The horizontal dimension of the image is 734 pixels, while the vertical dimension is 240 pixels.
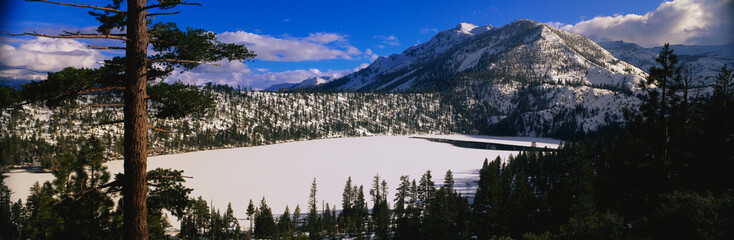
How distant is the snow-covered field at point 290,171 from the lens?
102 meters

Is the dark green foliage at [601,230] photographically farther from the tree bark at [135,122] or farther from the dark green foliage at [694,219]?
the tree bark at [135,122]

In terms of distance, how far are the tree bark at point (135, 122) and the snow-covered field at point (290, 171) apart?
267 feet

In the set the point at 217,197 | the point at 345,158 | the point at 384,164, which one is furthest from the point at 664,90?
the point at 345,158

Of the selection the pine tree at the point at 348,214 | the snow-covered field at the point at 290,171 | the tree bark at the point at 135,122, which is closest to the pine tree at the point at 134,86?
the tree bark at the point at 135,122

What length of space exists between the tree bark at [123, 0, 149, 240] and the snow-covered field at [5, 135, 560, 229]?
81373 mm

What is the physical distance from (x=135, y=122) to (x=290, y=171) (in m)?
133

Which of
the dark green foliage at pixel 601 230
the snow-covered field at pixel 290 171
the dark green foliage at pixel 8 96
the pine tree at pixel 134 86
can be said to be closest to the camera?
the dark green foliage at pixel 8 96

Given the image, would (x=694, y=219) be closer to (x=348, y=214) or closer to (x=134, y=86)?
(x=134, y=86)

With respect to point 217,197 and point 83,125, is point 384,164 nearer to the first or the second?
point 217,197

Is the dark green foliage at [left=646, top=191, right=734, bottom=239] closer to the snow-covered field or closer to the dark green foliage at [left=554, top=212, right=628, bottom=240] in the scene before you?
the dark green foliage at [left=554, top=212, right=628, bottom=240]

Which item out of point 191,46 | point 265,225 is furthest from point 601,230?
point 265,225

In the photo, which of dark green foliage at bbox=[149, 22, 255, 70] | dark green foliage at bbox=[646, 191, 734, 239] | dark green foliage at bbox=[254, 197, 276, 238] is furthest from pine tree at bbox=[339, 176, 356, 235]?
dark green foliage at bbox=[149, 22, 255, 70]

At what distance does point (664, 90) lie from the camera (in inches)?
977

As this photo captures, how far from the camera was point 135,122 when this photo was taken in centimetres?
849
